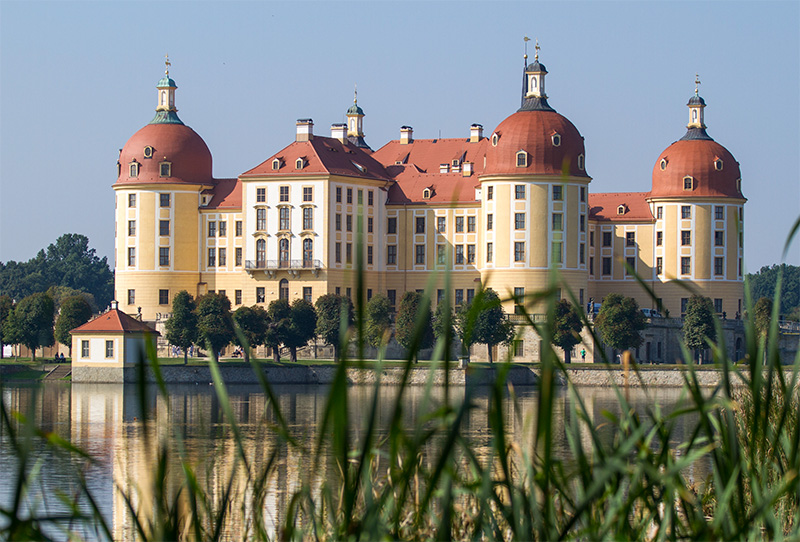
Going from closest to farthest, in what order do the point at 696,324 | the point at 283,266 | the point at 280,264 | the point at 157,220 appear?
1. the point at 696,324
2. the point at 283,266
3. the point at 280,264
4. the point at 157,220

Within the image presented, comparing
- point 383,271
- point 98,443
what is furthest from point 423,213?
point 98,443

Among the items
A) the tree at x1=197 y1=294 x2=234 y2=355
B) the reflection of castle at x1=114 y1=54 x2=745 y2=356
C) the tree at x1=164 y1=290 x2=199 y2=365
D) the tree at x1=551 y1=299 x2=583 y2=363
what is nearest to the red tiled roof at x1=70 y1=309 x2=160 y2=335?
the tree at x1=197 y1=294 x2=234 y2=355

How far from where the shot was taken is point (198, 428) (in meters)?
38.5

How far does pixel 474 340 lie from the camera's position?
70375mm

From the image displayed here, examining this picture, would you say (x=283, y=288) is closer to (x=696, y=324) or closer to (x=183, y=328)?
(x=183, y=328)

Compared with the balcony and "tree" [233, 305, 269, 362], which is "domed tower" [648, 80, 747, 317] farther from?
"tree" [233, 305, 269, 362]

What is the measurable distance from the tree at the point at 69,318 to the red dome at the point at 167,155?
37.3 feet

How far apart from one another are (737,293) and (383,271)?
68.7 ft

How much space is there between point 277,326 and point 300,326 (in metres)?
1.19

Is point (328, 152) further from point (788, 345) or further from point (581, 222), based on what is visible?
point (788, 345)

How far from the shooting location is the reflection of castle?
79.2 metres

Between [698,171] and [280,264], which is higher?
[698,171]

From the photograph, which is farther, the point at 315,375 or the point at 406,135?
the point at 406,135

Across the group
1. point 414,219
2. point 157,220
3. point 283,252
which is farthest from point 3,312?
point 414,219
